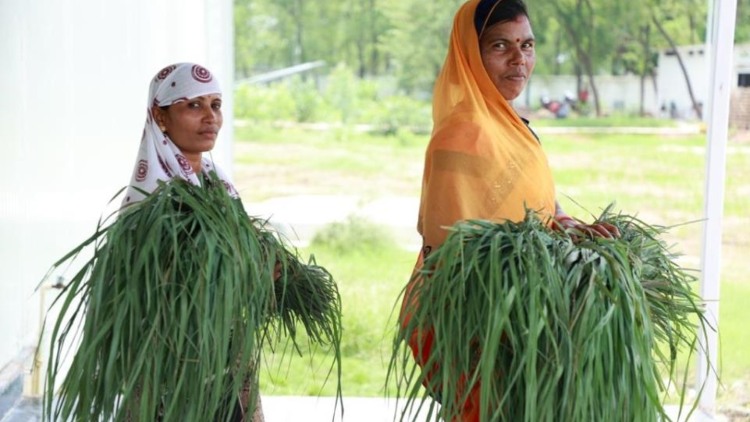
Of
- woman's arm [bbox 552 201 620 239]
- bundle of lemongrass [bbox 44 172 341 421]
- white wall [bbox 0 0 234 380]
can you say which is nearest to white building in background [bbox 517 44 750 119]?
white wall [bbox 0 0 234 380]

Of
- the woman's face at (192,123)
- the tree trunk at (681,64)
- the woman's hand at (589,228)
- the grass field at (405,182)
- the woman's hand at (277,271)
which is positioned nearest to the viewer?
the woman's hand at (589,228)

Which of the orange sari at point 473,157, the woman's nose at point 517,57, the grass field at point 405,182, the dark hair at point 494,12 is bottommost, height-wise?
the grass field at point 405,182

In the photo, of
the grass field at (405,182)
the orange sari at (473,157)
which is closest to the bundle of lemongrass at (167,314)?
the orange sari at (473,157)

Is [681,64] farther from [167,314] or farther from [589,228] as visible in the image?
[167,314]

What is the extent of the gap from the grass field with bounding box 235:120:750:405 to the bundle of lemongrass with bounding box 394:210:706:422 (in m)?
4.75

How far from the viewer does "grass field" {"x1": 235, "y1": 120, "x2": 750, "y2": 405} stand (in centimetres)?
723

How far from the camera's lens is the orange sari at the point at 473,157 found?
229 cm

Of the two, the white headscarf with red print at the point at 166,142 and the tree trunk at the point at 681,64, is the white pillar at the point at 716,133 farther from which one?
the tree trunk at the point at 681,64

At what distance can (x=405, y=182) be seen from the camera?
29.5 ft

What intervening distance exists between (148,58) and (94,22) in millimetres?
805

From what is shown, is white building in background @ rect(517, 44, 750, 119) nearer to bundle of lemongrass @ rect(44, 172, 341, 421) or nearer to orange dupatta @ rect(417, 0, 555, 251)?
orange dupatta @ rect(417, 0, 555, 251)

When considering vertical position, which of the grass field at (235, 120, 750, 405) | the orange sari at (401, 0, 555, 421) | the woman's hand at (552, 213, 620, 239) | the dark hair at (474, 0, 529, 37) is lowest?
the grass field at (235, 120, 750, 405)

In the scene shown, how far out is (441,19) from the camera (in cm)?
841

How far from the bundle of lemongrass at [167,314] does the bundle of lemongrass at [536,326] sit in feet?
0.95
